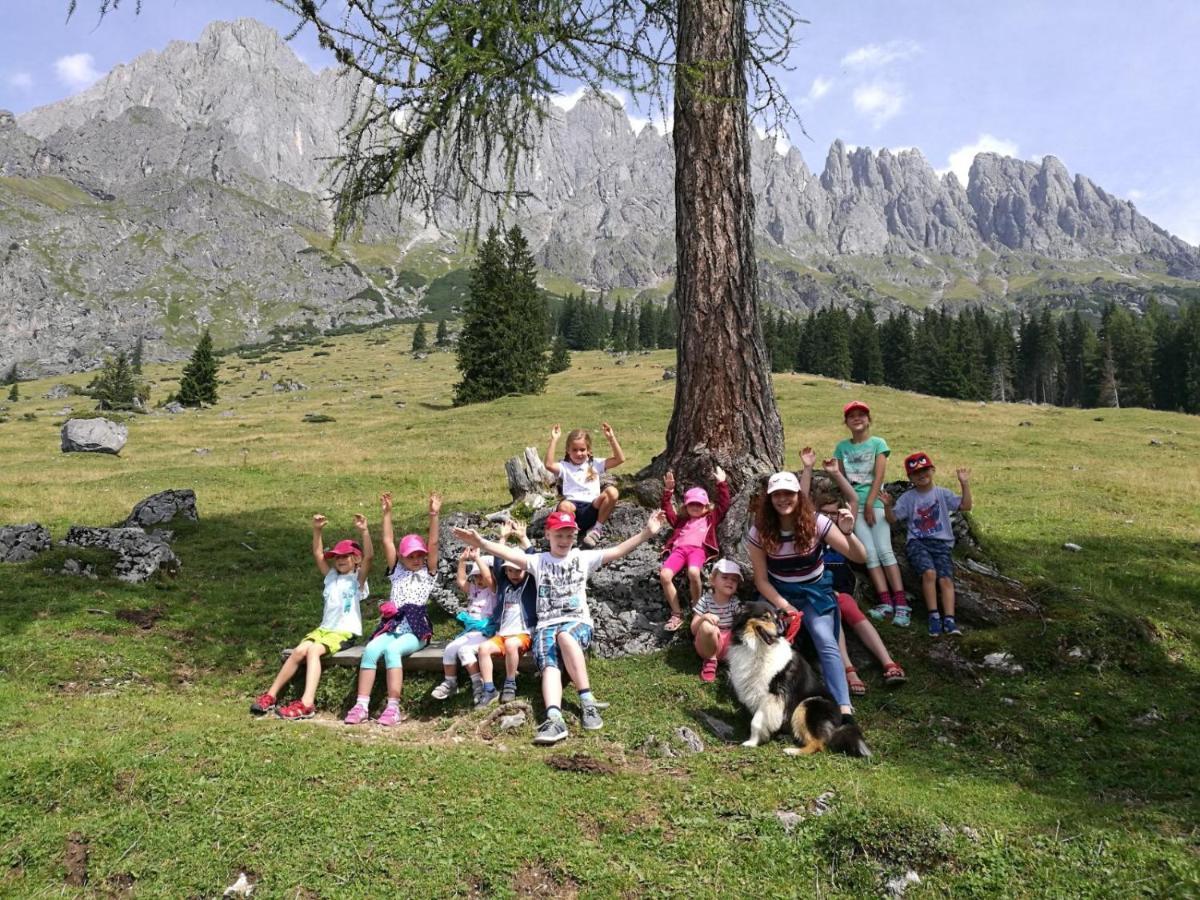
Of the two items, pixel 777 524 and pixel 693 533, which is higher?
pixel 777 524

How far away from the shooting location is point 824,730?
580cm

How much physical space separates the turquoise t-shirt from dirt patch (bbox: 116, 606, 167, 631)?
409 inches

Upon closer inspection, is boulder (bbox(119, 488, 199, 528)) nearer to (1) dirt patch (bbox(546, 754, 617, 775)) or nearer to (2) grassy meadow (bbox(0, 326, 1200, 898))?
(2) grassy meadow (bbox(0, 326, 1200, 898))

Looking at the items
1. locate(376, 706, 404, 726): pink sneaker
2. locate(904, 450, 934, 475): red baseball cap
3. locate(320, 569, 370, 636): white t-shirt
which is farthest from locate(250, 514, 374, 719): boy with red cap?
locate(904, 450, 934, 475): red baseball cap

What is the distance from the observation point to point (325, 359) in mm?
117125

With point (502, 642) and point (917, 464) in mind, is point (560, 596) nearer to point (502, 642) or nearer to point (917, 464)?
point (502, 642)

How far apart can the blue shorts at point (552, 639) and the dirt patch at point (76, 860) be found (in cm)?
373

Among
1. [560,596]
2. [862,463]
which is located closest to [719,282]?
[862,463]

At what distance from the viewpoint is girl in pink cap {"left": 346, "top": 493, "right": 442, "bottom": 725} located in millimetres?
7117

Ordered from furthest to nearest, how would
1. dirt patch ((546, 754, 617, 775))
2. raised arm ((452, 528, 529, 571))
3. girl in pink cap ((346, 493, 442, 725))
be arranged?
raised arm ((452, 528, 529, 571)), girl in pink cap ((346, 493, 442, 725)), dirt patch ((546, 754, 617, 775))

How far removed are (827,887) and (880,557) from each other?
497 cm

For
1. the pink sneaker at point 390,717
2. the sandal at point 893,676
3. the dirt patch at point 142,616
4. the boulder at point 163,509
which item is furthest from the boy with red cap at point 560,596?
the boulder at point 163,509

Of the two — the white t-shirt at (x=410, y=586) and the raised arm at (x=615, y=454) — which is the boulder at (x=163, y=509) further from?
the raised arm at (x=615, y=454)

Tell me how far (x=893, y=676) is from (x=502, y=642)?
4169 millimetres
